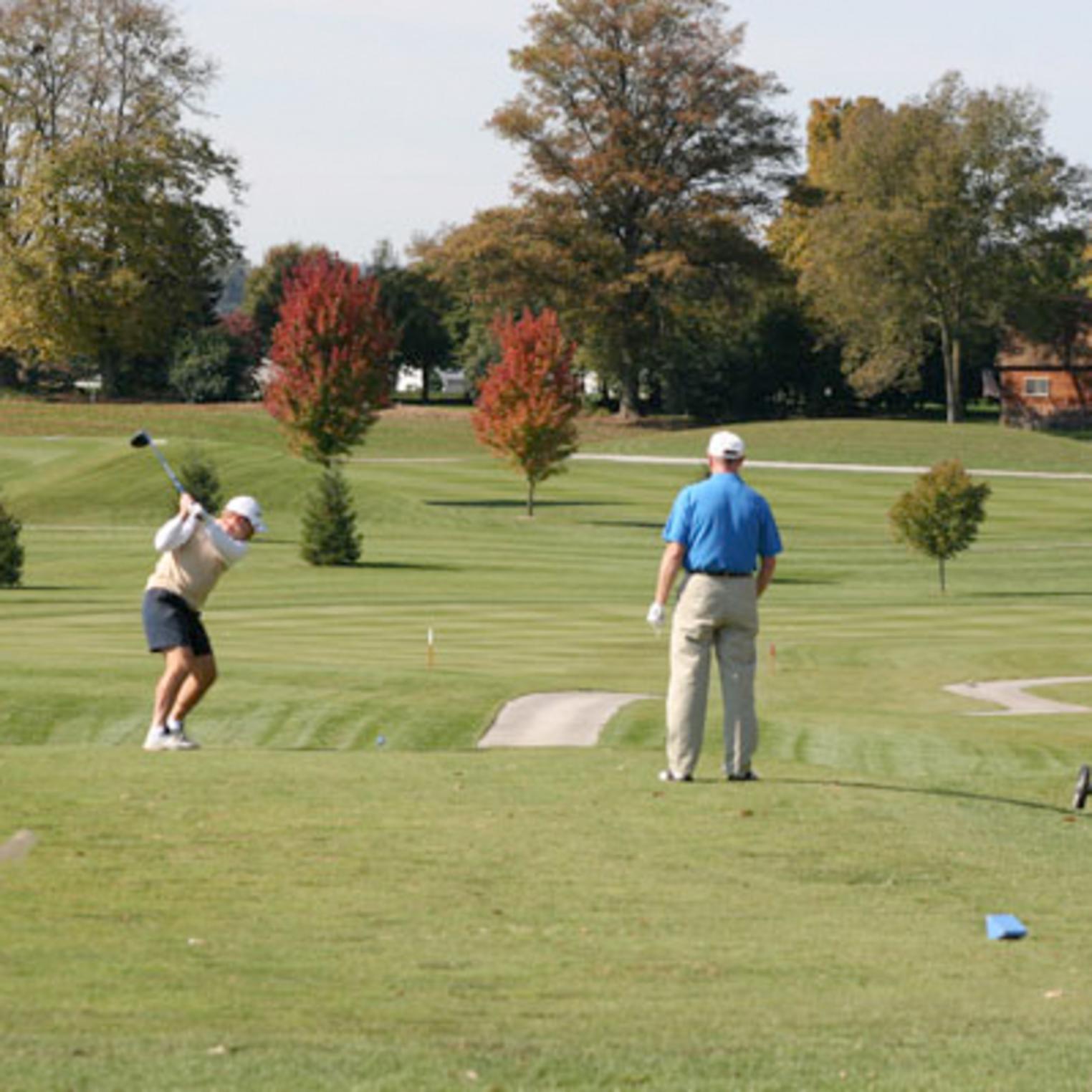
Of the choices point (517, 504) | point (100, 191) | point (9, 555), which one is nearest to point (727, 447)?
point (9, 555)

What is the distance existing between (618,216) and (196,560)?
3522 inches

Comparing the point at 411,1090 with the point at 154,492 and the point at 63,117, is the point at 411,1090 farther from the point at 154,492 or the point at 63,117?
the point at 63,117

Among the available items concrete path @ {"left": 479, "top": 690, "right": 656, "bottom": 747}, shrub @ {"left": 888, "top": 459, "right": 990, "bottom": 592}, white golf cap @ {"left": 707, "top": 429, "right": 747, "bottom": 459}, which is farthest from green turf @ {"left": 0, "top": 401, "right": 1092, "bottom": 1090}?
shrub @ {"left": 888, "top": 459, "right": 990, "bottom": 592}

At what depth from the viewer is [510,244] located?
322 ft

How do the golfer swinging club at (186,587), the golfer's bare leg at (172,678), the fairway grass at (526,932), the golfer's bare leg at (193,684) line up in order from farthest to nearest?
the golfer's bare leg at (193,684), the golfer's bare leg at (172,678), the golfer swinging club at (186,587), the fairway grass at (526,932)

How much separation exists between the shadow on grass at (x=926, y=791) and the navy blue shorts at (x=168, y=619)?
14.5 feet

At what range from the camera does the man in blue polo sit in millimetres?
13609

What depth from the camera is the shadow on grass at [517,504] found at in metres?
73.0

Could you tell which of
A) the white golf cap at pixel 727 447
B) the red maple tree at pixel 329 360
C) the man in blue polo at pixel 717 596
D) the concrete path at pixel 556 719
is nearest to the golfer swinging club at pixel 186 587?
the man in blue polo at pixel 717 596

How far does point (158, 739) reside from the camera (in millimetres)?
15508

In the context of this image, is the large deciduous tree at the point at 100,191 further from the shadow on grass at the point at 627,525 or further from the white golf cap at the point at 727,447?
the white golf cap at the point at 727,447

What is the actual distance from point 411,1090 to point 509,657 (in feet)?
80.3

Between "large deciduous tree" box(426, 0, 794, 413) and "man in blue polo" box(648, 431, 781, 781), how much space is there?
85.5 meters

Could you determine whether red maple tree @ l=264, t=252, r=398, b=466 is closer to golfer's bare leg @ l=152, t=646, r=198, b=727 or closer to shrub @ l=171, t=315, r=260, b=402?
shrub @ l=171, t=315, r=260, b=402
